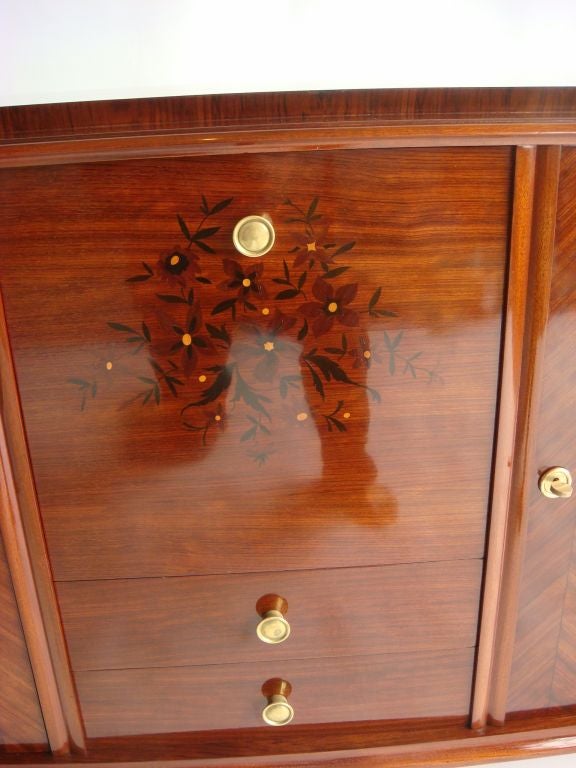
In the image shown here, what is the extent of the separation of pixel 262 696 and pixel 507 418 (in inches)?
16.3

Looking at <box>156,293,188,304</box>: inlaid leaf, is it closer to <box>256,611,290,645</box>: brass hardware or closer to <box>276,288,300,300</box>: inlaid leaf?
<box>276,288,300,300</box>: inlaid leaf

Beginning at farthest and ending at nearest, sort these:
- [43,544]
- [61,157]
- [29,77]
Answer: [29,77] → [43,544] → [61,157]

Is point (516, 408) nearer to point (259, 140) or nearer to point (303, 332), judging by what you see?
point (303, 332)

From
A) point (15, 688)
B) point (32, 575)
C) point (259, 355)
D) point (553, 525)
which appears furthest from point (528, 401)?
point (15, 688)

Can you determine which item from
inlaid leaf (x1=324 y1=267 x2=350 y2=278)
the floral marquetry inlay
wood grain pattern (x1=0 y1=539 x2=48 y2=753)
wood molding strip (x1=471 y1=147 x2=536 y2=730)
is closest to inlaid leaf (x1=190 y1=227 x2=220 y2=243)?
the floral marquetry inlay

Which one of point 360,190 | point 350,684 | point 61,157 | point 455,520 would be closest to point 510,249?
point 360,190

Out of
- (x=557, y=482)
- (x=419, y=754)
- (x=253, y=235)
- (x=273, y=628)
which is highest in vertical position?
(x=253, y=235)

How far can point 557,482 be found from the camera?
62 centimetres

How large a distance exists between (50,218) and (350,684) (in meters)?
0.58

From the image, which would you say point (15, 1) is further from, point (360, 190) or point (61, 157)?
point (360, 190)

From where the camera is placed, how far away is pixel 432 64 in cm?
74

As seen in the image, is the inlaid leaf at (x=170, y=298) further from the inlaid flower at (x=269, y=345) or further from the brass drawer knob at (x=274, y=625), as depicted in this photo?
the brass drawer knob at (x=274, y=625)

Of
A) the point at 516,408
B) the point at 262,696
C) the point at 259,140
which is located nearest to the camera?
the point at 259,140

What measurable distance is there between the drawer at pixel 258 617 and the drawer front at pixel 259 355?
0.07 feet
